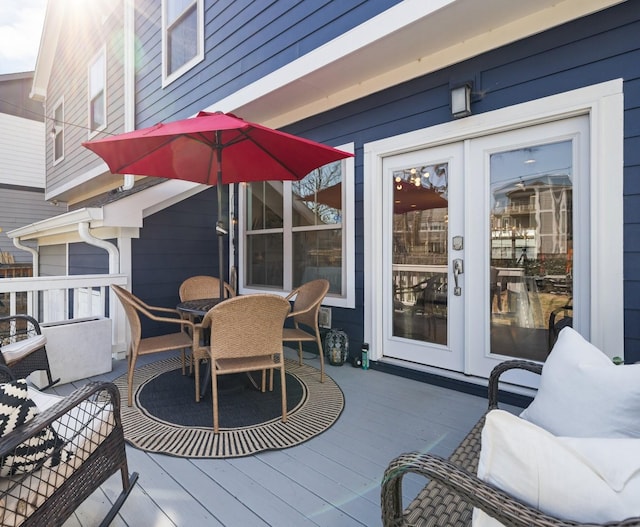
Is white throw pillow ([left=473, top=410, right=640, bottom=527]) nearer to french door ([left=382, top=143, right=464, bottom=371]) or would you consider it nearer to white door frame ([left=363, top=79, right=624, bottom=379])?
white door frame ([left=363, top=79, right=624, bottom=379])

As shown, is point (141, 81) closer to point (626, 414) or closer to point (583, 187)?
point (583, 187)

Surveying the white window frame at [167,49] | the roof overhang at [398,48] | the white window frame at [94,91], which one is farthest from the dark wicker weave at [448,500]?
the white window frame at [94,91]

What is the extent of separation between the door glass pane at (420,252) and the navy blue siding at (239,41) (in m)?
1.39

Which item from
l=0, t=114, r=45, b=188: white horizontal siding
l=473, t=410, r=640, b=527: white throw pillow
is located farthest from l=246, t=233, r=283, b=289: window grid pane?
l=0, t=114, r=45, b=188: white horizontal siding

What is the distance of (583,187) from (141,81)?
6.14m

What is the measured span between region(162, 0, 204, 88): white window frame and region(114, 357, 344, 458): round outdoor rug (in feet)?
12.6

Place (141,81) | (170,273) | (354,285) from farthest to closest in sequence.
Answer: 1. (141,81)
2. (170,273)
3. (354,285)

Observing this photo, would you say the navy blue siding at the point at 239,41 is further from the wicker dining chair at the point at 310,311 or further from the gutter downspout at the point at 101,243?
the wicker dining chair at the point at 310,311

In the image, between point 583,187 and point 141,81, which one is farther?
point 141,81

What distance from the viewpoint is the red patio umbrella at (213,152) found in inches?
93.0

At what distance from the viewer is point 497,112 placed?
261 centimetres

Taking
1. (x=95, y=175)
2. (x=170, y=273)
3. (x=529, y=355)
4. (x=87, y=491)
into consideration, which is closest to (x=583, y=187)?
(x=529, y=355)

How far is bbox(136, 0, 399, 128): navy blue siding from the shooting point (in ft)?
9.98

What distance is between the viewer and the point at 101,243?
154 inches
